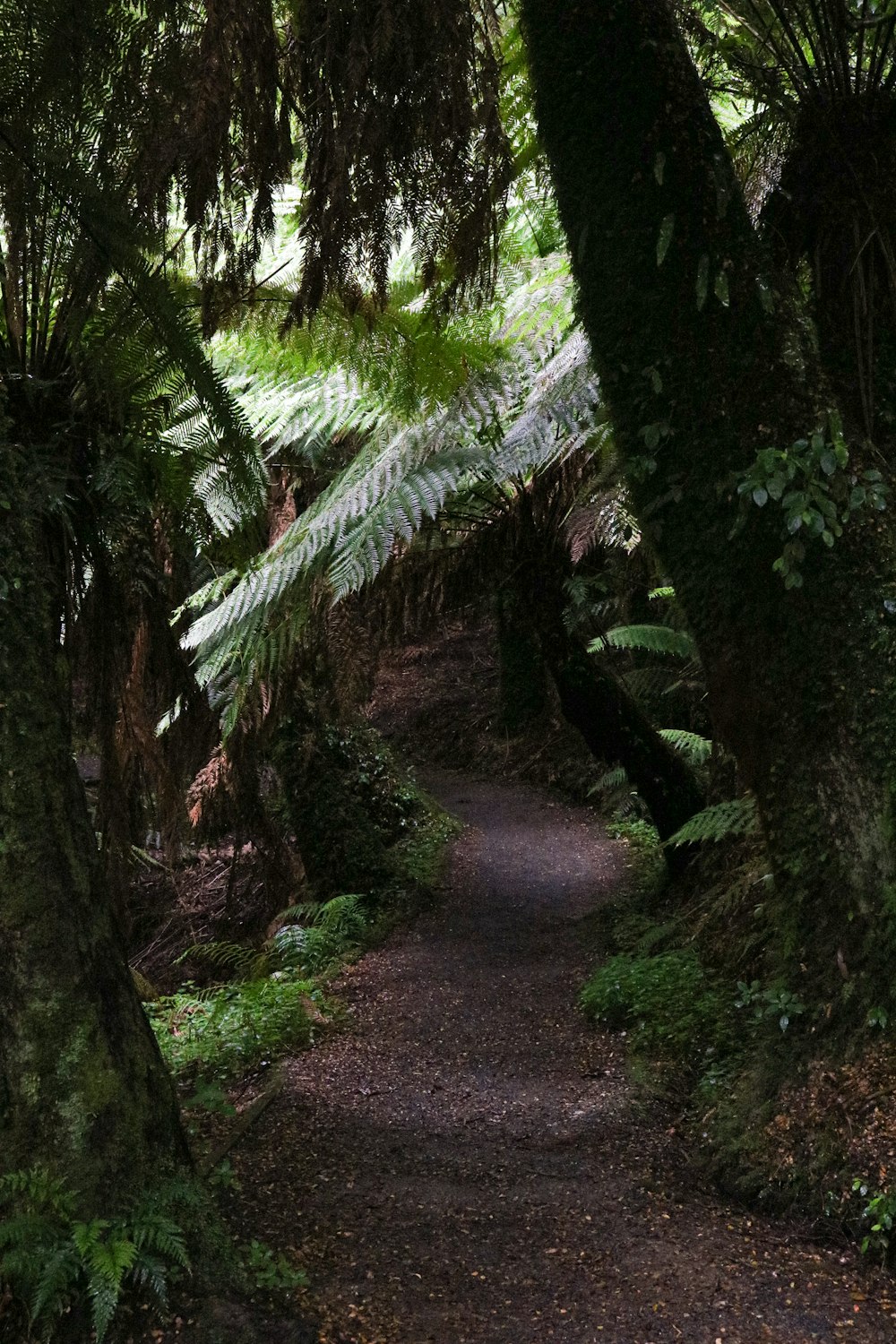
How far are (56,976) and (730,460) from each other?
6.70 feet

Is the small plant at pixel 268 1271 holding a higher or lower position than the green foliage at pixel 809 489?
lower

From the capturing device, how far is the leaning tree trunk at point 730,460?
101 inches

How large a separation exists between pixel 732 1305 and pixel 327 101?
3.34 metres

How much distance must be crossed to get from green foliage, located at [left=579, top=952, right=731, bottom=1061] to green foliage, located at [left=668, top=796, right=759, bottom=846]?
54cm

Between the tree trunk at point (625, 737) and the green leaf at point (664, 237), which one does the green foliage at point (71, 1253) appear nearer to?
the green leaf at point (664, 237)

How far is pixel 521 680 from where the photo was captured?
11.8 metres

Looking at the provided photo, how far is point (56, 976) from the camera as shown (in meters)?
2.05

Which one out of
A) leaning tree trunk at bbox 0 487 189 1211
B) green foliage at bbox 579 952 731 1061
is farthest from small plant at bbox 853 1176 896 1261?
leaning tree trunk at bbox 0 487 189 1211

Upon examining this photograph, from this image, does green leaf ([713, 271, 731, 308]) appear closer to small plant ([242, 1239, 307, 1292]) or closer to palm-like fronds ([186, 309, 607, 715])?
palm-like fronds ([186, 309, 607, 715])

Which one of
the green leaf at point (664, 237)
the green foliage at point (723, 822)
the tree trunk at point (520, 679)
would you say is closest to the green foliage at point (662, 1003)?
the green foliage at point (723, 822)

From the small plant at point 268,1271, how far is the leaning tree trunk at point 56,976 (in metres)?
0.28

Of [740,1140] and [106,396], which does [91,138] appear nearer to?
[106,396]

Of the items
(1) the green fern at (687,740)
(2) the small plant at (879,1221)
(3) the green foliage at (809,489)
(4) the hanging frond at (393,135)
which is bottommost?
(2) the small plant at (879,1221)

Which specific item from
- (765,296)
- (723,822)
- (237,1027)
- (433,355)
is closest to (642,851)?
(723,822)
